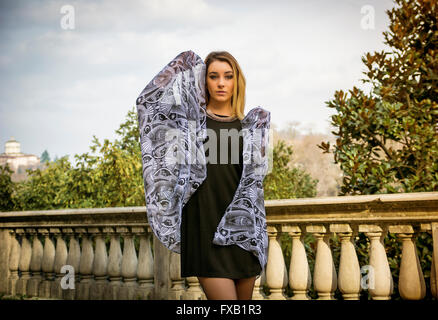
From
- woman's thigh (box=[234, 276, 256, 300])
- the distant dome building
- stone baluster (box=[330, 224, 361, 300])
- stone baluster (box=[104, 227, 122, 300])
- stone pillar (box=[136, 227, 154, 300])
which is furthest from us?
the distant dome building

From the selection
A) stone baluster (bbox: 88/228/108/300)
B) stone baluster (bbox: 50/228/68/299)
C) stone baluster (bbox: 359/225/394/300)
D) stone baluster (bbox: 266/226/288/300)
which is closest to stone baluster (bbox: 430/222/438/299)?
stone baluster (bbox: 359/225/394/300)

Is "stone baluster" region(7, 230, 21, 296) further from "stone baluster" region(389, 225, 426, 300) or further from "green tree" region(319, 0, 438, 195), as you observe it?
"stone baluster" region(389, 225, 426, 300)

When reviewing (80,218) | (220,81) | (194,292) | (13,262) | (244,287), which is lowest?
(194,292)

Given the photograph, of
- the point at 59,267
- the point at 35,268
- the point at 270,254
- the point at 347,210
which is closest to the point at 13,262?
the point at 35,268

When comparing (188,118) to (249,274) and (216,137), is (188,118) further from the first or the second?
(249,274)

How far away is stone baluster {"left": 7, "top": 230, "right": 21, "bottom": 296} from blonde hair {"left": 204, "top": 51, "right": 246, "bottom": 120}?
11.9ft

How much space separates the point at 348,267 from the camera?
3.01m

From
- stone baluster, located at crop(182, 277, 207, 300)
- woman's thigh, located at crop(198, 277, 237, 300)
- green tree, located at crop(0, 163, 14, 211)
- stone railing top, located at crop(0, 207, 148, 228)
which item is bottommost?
stone baluster, located at crop(182, 277, 207, 300)

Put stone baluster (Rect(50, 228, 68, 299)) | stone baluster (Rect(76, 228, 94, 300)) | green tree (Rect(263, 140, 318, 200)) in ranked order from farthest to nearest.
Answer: green tree (Rect(263, 140, 318, 200)) < stone baluster (Rect(50, 228, 68, 299)) < stone baluster (Rect(76, 228, 94, 300))

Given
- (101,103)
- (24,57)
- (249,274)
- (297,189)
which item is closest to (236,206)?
(249,274)

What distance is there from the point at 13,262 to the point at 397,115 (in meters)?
4.26

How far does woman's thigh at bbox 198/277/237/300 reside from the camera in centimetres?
205

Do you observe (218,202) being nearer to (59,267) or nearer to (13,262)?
(59,267)

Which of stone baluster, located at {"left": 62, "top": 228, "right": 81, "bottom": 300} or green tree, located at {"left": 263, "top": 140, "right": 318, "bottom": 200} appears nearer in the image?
stone baluster, located at {"left": 62, "top": 228, "right": 81, "bottom": 300}
